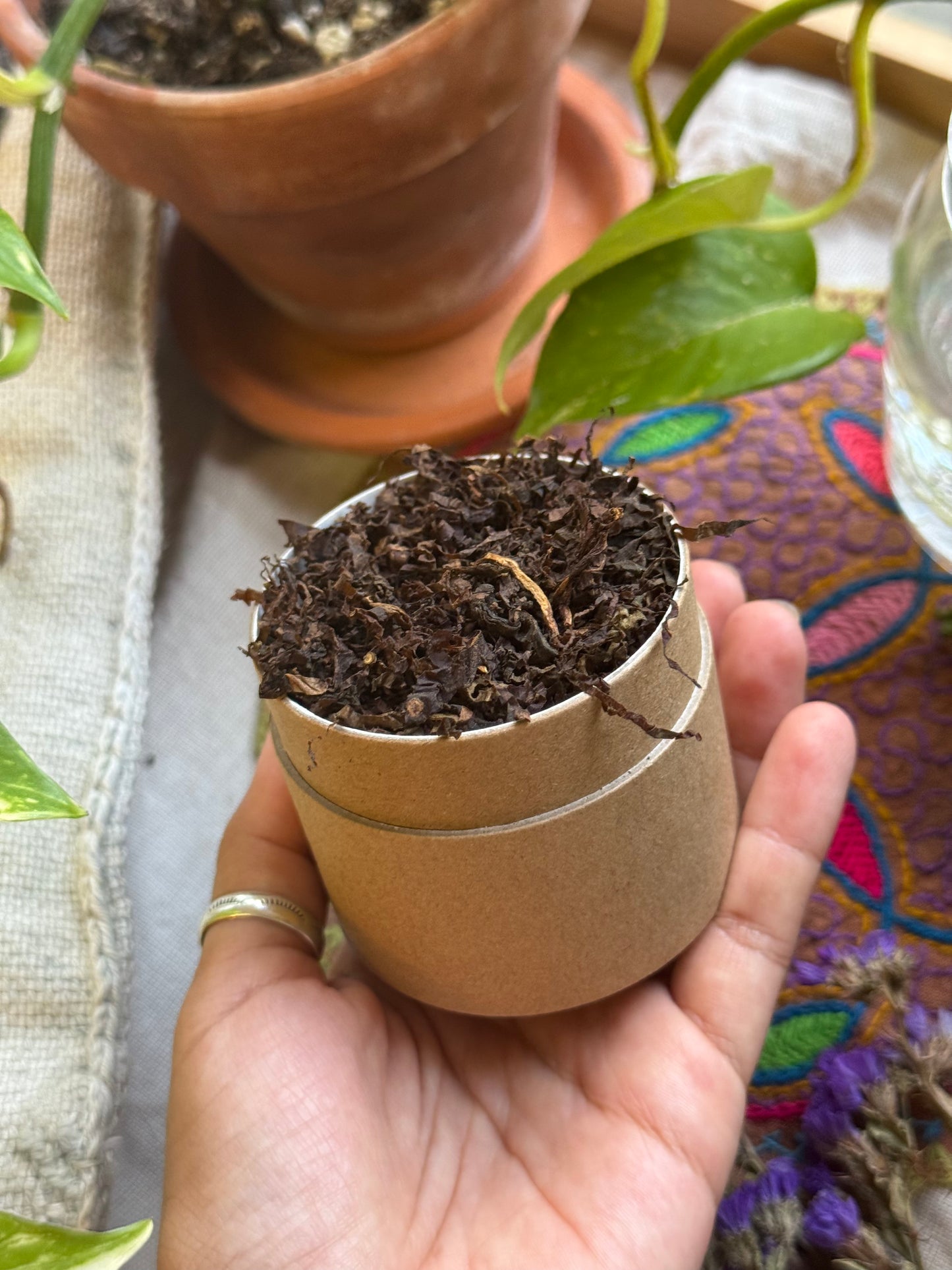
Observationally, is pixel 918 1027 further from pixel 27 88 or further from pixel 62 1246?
pixel 27 88

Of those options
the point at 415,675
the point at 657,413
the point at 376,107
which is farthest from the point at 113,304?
the point at 415,675

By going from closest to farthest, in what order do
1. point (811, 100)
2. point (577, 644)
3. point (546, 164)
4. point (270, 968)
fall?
point (577, 644) < point (270, 968) < point (546, 164) < point (811, 100)

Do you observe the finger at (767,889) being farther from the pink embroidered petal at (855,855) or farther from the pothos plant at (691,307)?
the pothos plant at (691,307)

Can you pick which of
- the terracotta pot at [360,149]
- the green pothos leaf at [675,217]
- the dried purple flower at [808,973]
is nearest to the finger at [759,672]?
the dried purple flower at [808,973]

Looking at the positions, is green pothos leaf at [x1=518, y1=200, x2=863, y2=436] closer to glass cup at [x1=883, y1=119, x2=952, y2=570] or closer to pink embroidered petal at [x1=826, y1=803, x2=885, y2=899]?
glass cup at [x1=883, y1=119, x2=952, y2=570]

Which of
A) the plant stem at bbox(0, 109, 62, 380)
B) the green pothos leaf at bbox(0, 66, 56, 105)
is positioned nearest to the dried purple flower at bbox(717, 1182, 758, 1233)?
the plant stem at bbox(0, 109, 62, 380)

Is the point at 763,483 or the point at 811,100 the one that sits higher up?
the point at 811,100

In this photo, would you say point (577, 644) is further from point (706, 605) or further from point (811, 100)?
point (811, 100)
